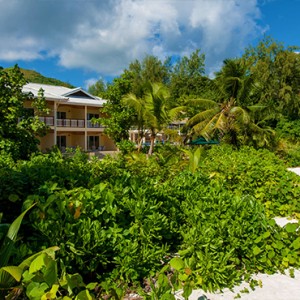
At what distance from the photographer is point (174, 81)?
3944 centimetres

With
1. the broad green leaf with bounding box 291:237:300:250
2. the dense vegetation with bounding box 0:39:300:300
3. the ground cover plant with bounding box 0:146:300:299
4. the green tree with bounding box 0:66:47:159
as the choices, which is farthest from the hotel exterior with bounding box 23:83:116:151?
the broad green leaf with bounding box 291:237:300:250

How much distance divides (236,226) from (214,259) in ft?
1.59

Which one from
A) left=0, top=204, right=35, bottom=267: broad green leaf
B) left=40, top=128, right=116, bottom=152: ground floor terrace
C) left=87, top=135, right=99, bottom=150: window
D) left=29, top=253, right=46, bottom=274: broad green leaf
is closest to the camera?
left=29, top=253, right=46, bottom=274: broad green leaf

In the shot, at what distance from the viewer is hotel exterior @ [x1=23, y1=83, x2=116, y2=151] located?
26.7 meters

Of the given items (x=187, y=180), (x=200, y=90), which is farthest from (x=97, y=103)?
(x=187, y=180)

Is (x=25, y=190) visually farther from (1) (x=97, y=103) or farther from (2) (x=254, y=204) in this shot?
(1) (x=97, y=103)

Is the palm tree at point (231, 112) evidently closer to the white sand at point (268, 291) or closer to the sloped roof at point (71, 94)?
the sloped roof at point (71, 94)

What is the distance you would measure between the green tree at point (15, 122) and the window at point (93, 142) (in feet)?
72.5

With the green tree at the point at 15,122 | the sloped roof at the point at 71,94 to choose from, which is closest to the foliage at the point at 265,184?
the green tree at the point at 15,122

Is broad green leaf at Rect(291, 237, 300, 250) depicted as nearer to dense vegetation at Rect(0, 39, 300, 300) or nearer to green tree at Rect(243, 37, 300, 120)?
dense vegetation at Rect(0, 39, 300, 300)

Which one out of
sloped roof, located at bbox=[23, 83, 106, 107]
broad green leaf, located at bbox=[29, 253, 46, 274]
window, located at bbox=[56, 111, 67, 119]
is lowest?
broad green leaf, located at bbox=[29, 253, 46, 274]

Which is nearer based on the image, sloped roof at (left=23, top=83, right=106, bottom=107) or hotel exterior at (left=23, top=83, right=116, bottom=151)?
sloped roof at (left=23, top=83, right=106, bottom=107)

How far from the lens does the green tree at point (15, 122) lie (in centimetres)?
859

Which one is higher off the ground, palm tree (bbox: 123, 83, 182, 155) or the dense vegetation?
palm tree (bbox: 123, 83, 182, 155)
